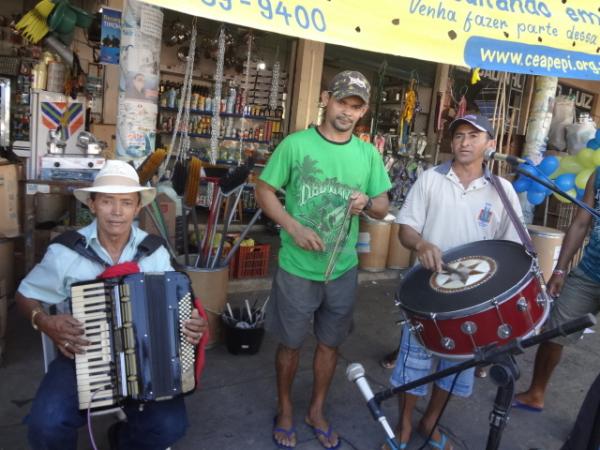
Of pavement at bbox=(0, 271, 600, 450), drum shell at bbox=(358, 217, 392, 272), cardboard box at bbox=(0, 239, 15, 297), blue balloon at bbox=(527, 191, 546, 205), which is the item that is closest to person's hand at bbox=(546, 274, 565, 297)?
pavement at bbox=(0, 271, 600, 450)

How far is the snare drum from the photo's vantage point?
182cm

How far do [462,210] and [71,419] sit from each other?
6.63 ft

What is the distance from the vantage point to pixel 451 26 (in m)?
3.05

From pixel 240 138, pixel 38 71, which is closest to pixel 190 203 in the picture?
pixel 240 138

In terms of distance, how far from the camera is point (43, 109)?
4.48 meters

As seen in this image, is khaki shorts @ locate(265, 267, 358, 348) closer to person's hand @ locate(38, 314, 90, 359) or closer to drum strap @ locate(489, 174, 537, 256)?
drum strap @ locate(489, 174, 537, 256)

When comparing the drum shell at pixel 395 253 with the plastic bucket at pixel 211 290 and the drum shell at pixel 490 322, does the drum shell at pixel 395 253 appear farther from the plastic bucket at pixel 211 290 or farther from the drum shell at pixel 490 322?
the drum shell at pixel 490 322

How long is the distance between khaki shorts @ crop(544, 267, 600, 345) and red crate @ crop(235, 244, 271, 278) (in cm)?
272

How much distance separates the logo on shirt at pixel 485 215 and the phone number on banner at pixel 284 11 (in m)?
1.28

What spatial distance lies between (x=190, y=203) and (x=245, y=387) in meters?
1.31

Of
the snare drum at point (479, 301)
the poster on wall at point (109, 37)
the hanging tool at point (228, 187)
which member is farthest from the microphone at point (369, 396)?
the poster on wall at point (109, 37)

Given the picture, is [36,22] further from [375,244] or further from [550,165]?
[550,165]

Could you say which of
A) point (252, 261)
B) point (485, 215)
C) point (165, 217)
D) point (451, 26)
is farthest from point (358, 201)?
point (252, 261)

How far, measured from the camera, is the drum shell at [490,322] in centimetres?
181
